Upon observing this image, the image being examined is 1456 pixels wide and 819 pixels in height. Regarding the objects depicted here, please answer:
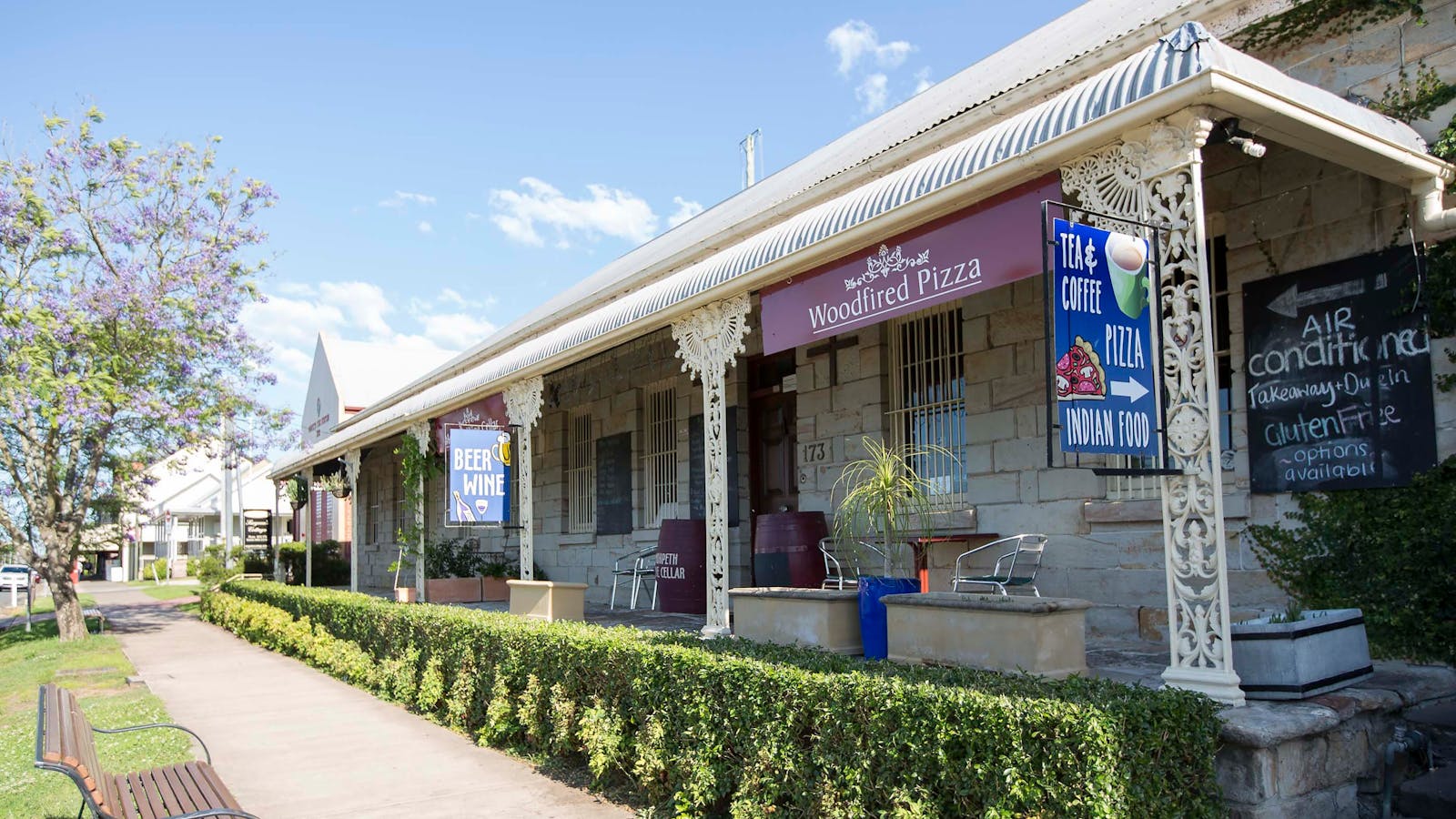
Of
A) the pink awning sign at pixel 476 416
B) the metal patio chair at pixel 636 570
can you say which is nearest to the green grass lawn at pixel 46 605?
the pink awning sign at pixel 476 416

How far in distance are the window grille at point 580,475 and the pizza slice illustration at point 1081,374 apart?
405 inches

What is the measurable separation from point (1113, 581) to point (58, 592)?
15280 millimetres

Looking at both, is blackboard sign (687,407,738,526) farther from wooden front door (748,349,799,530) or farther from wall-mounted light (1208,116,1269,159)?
wall-mounted light (1208,116,1269,159)

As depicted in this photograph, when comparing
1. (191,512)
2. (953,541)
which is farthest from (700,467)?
(191,512)

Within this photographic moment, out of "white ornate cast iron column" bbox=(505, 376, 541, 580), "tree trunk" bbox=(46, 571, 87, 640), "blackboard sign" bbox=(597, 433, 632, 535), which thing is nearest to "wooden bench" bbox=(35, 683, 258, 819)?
"white ornate cast iron column" bbox=(505, 376, 541, 580)

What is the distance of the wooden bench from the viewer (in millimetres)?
3844

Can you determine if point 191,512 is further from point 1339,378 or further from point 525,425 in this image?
point 1339,378

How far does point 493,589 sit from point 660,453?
3.78m

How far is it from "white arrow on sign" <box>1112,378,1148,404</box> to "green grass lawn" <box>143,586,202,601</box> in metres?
27.2

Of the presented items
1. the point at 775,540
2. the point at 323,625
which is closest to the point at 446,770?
the point at 775,540

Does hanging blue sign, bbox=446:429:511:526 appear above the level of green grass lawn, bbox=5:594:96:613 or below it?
above

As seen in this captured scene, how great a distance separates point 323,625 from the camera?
1212 centimetres

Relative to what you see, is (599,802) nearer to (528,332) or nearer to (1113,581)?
(1113,581)

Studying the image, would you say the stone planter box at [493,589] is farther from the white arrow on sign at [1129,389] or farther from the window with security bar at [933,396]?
the white arrow on sign at [1129,389]
